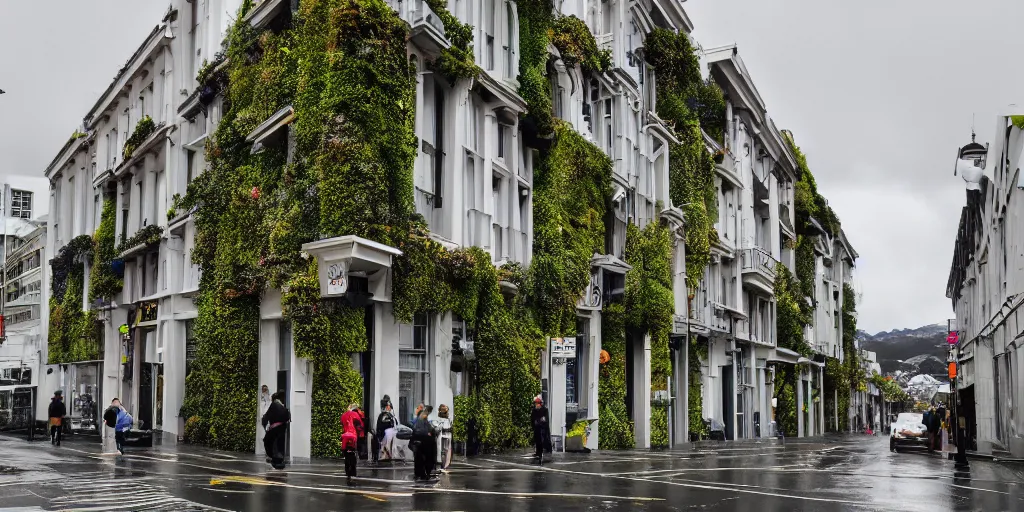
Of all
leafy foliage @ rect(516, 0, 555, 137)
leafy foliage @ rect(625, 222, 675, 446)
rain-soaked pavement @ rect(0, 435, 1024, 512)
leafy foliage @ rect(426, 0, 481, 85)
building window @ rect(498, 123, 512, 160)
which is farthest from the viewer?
leafy foliage @ rect(625, 222, 675, 446)

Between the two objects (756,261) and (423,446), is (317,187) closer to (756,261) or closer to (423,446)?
(423,446)

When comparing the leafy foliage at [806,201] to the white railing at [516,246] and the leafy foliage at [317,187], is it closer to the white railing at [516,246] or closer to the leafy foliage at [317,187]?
the white railing at [516,246]

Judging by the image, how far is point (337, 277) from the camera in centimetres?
2402

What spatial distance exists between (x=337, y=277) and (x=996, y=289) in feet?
80.0

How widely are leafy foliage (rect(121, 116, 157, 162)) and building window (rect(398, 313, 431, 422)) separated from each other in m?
15.8

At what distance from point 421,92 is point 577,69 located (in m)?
9.98

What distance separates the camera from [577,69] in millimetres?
35969

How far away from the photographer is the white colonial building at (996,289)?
29.9 metres

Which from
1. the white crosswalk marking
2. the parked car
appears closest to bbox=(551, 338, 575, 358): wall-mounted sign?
the white crosswalk marking

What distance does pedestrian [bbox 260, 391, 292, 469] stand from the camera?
2109cm

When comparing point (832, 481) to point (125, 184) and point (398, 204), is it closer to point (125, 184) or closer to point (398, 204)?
point (398, 204)

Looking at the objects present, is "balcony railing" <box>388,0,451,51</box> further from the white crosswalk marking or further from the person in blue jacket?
the white crosswalk marking

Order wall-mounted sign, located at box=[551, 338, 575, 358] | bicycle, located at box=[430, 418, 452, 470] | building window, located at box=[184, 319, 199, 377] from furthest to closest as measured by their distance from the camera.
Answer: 1. building window, located at box=[184, 319, 199, 377]
2. wall-mounted sign, located at box=[551, 338, 575, 358]
3. bicycle, located at box=[430, 418, 452, 470]

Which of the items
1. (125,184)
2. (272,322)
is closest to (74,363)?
(125,184)
